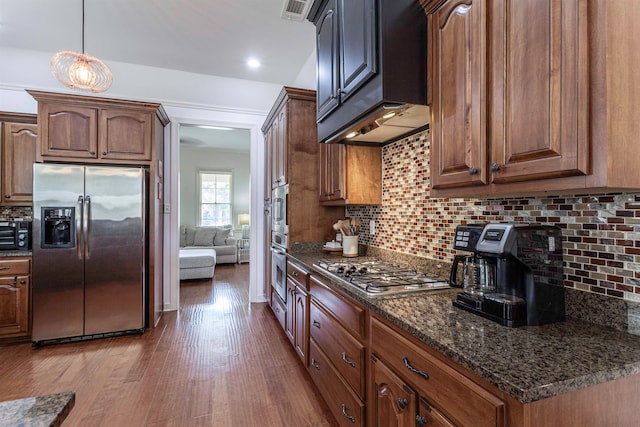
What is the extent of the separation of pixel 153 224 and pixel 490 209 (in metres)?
3.17

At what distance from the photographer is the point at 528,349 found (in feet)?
2.86

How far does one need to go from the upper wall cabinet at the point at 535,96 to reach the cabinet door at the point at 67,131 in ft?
10.9

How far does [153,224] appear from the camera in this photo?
3346mm

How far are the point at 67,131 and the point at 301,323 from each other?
116 inches

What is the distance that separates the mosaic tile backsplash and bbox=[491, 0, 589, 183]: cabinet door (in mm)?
339

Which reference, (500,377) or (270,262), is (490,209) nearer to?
(500,377)

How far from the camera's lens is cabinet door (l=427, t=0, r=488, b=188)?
1.16 m

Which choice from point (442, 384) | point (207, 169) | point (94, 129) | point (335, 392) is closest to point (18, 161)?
point (94, 129)

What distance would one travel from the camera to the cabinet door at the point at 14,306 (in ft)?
9.63

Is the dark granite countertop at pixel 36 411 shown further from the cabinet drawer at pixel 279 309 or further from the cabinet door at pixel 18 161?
the cabinet door at pixel 18 161

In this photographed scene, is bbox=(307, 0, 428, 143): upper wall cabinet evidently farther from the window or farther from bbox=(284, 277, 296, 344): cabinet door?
the window

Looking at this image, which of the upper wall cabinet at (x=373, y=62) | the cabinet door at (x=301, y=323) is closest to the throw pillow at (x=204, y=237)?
the cabinet door at (x=301, y=323)

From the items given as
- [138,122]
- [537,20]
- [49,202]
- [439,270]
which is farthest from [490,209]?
[49,202]

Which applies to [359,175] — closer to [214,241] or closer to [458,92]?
[458,92]
